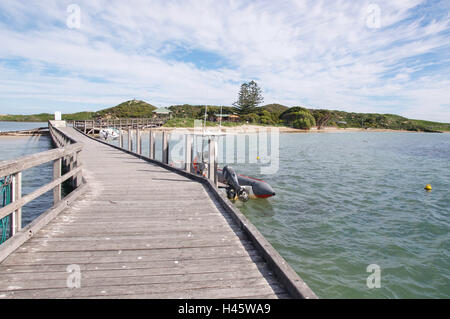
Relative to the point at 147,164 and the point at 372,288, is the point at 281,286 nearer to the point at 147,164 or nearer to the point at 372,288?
the point at 372,288

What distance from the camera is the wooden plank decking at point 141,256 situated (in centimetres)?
269

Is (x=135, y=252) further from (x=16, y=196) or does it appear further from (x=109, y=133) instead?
(x=109, y=133)

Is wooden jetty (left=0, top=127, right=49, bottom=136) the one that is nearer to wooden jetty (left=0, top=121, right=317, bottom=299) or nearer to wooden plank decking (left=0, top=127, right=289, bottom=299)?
wooden jetty (left=0, top=121, right=317, bottom=299)

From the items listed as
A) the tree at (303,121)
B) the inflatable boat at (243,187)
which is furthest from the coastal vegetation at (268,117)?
the inflatable boat at (243,187)

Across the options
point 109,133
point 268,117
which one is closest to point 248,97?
point 268,117

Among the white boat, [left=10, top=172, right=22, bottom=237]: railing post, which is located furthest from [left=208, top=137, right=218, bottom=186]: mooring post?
the white boat

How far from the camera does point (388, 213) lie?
10656mm

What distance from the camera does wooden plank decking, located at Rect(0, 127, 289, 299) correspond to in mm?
2693

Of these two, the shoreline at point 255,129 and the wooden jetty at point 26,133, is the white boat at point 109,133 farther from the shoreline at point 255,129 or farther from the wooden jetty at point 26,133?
the wooden jetty at point 26,133

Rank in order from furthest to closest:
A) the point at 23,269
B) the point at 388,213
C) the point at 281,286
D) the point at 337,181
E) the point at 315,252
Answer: the point at 337,181 → the point at 388,213 → the point at 315,252 → the point at 23,269 → the point at 281,286

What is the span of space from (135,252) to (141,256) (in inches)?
5.8
